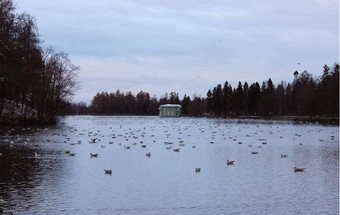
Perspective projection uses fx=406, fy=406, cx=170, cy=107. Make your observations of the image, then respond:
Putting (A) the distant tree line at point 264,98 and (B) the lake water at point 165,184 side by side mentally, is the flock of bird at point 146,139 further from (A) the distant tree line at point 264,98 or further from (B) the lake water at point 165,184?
(A) the distant tree line at point 264,98

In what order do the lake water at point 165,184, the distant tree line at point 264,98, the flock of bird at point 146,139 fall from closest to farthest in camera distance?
the lake water at point 165,184 → the flock of bird at point 146,139 → the distant tree line at point 264,98

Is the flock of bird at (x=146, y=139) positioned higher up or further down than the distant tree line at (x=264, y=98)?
further down

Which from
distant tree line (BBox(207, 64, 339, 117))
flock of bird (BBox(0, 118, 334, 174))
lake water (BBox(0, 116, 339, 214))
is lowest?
lake water (BBox(0, 116, 339, 214))

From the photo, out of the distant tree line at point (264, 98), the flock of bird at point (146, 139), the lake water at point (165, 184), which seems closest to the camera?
the lake water at point (165, 184)

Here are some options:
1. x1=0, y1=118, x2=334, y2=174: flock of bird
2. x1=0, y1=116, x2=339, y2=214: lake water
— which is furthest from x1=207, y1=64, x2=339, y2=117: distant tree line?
x1=0, y1=116, x2=339, y2=214: lake water

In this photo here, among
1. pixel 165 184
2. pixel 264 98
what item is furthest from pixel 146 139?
pixel 264 98

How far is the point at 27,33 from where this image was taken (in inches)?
1658

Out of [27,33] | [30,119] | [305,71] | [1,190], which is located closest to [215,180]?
[1,190]

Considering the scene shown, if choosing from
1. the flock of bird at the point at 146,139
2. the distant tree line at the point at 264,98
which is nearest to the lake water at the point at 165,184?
the flock of bird at the point at 146,139

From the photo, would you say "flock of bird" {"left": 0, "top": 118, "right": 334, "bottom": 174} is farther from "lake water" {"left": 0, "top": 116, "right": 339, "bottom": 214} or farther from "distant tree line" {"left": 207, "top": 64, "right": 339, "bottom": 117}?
"distant tree line" {"left": 207, "top": 64, "right": 339, "bottom": 117}

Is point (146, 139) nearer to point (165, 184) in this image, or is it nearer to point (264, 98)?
point (165, 184)

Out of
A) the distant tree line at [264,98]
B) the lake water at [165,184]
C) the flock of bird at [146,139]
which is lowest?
the lake water at [165,184]

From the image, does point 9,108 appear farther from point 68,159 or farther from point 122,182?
point 122,182

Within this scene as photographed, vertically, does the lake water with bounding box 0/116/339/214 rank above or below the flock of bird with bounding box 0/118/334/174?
below
